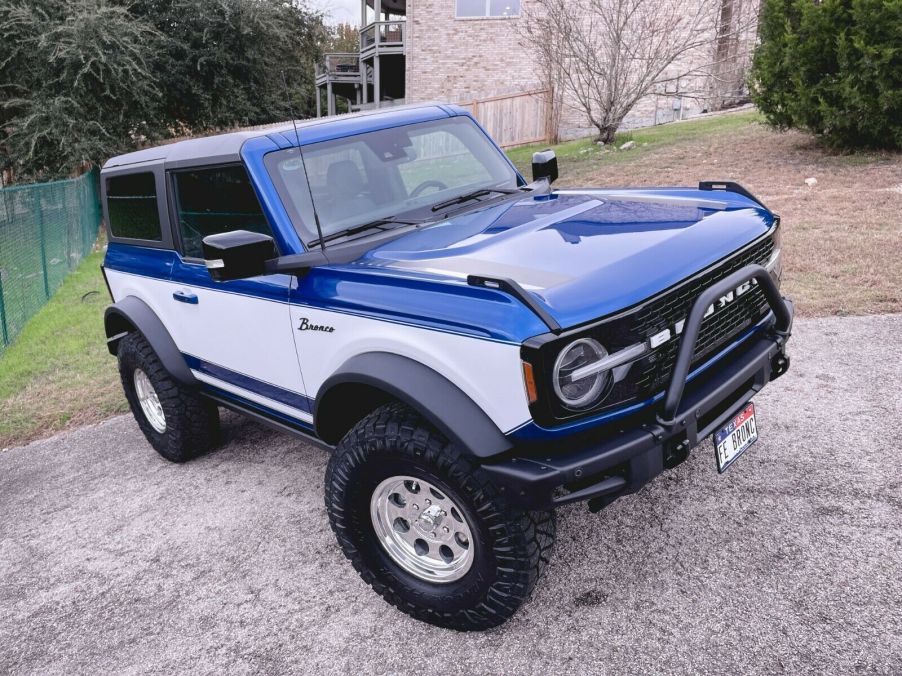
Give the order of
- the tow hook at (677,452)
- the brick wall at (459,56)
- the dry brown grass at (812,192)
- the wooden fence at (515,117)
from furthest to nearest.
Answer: the brick wall at (459,56), the wooden fence at (515,117), the dry brown grass at (812,192), the tow hook at (677,452)

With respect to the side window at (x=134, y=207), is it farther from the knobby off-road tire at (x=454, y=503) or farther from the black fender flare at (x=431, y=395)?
the knobby off-road tire at (x=454, y=503)

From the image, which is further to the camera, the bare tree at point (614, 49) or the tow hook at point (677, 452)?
the bare tree at point (614, 49)

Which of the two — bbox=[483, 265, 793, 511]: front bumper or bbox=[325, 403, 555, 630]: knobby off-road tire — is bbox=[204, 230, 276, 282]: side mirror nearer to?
bbox=[325, 403, 555, 630]: knobby off-road tire

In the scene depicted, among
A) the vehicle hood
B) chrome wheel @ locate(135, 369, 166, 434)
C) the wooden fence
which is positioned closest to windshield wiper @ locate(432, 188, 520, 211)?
the vehicle hood

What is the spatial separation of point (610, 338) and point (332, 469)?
4.02 ft

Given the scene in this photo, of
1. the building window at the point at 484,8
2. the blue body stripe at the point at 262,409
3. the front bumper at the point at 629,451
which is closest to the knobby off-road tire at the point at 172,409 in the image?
the blue body stripe at the point at 262,409

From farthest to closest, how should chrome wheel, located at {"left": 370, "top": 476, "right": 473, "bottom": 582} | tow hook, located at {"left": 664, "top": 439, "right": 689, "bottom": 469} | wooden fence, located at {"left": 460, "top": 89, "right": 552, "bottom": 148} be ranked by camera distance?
wooden fence, located at {"left": 460, "top": 89, "right": 552, "bottom": 148}
chrome wheel, located at {"left": 370, "top": 476, "right": 473, "bottom": 582}
tow hook, located at {"left": 664, "top": 439, "right": 689, "bottom": 469}

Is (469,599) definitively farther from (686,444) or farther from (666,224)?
(666,224)

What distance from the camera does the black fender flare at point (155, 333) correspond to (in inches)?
160

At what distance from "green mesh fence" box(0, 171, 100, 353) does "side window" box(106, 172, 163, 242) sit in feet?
12.1

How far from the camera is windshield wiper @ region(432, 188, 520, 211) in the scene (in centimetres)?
358

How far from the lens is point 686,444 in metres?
2.49

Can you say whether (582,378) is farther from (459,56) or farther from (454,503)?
(459,56)

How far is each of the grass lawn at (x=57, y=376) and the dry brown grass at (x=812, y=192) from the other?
5.87 meters
